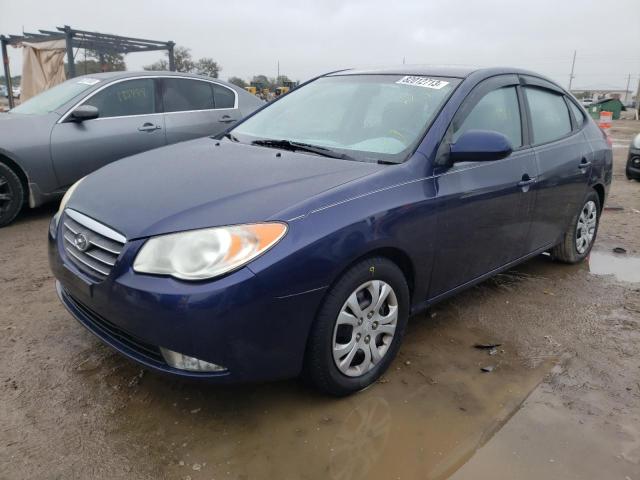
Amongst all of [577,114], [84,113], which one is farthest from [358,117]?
[84,113]

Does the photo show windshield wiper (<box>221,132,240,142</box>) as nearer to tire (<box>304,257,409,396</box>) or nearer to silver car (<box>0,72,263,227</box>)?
tire (<box>304,257,409,396</box>)

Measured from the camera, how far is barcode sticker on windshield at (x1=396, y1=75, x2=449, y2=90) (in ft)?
10.0

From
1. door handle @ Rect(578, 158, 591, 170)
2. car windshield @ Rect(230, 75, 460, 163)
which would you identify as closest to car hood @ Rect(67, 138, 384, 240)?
car windshield @ Rect(230, 75, 460, 163)

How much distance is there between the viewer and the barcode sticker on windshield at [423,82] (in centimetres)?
305

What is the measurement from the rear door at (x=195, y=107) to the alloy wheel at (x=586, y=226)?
13.4 feet

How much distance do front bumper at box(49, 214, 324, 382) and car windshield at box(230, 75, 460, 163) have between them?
1.03m

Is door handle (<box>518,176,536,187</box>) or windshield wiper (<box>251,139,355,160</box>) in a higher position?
windshield wiper (<box>251,139,355,160</box>)

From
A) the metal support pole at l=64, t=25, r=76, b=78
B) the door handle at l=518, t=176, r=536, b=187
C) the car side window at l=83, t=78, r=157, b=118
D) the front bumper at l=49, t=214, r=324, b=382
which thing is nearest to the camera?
the front bumper at l=49, t=214, r=324, b=382

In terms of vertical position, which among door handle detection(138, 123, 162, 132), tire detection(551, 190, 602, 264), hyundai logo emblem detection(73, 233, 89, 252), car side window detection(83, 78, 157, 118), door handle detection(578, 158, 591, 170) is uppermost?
car side window detection(83, 78, 157, 118)

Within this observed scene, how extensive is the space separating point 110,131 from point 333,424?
169 inches

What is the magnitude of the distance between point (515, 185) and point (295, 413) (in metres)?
2.00

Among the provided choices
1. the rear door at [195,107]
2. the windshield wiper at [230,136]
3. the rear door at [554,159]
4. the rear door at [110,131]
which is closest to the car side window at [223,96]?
the rear door at [195,107]

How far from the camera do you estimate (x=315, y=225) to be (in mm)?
2127

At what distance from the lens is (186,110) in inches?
237
